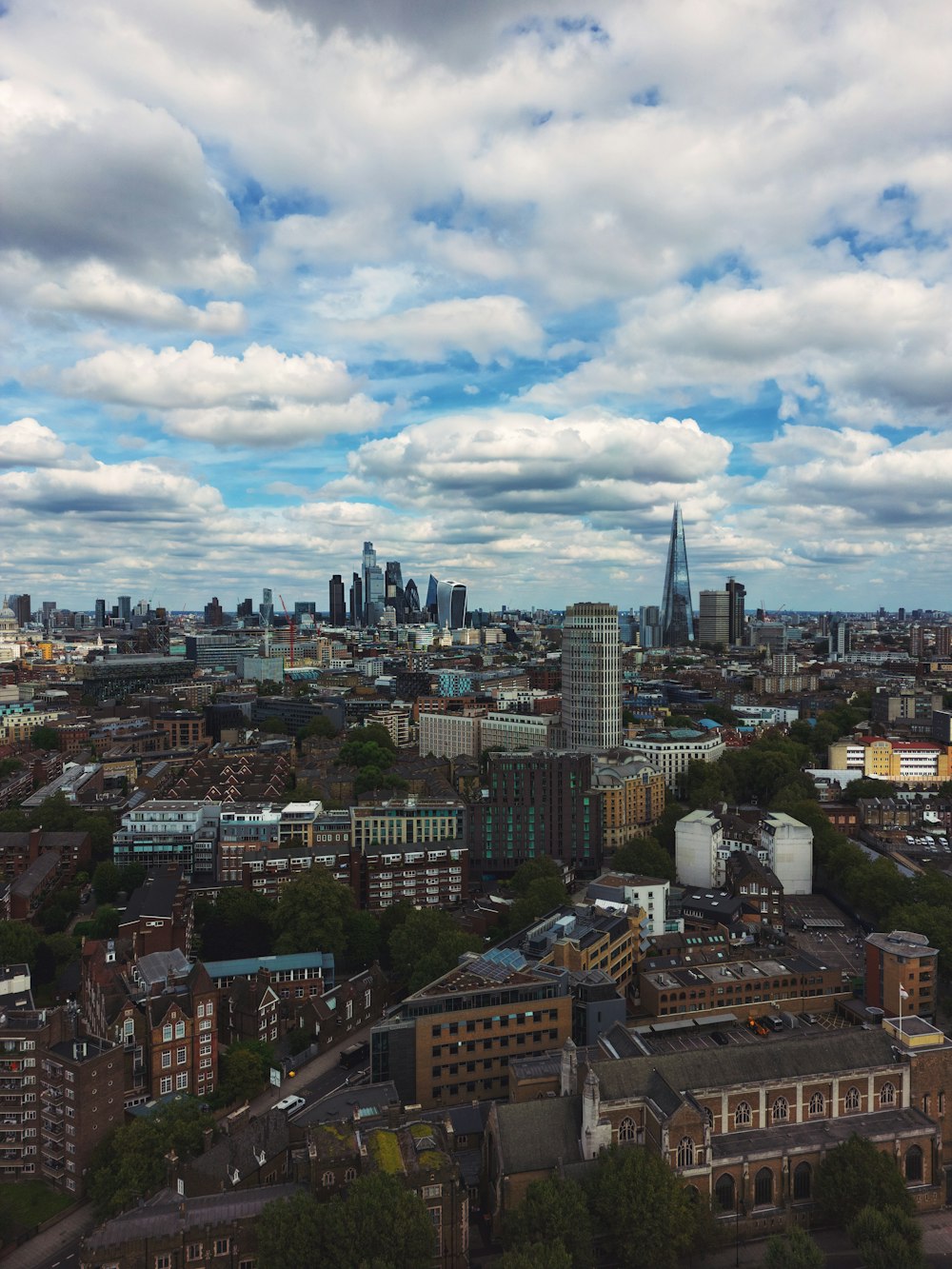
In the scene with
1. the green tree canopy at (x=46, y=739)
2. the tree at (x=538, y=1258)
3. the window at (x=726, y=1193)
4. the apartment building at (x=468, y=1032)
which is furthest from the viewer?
the green tree canopy at (x=46, y=739)

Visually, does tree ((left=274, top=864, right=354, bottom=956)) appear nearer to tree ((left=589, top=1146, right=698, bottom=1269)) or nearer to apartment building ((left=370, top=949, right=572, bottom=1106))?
apartment building ((left=370, top=949, right=572, bottom=1106))

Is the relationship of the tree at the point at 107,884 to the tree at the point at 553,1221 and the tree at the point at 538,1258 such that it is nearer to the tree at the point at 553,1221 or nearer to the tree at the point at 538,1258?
the tree at the point at 553,1221

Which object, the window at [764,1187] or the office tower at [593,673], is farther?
the office tower at [593,673]

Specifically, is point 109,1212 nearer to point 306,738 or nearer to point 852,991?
point 852,991

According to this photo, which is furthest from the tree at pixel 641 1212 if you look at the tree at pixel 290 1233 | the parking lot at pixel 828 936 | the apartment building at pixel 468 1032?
the parking lot at pixel 828 936

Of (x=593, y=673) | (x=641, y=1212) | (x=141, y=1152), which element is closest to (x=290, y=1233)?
(x=141, y=1152)

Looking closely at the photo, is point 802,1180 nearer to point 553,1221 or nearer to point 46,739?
point 553,1221
